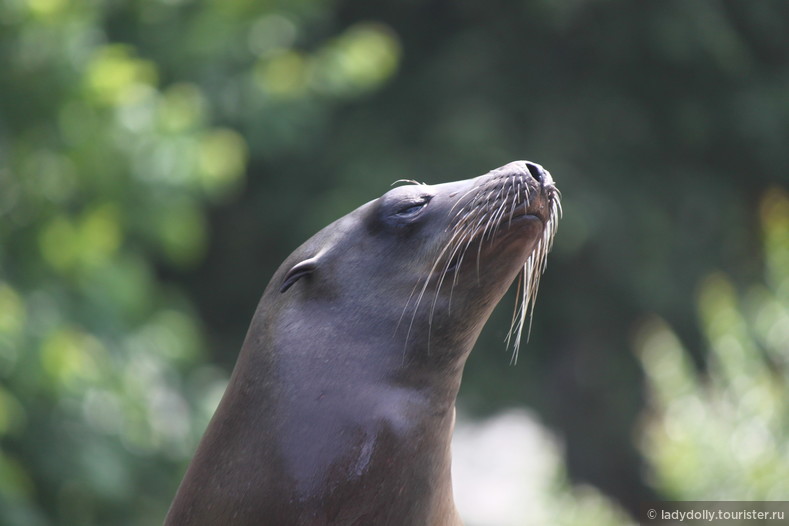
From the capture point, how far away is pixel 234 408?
2.67 metres

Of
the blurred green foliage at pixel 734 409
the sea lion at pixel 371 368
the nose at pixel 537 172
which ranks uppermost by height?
the nose at pixel 537 172

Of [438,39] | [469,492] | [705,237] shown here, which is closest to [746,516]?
[469,492]

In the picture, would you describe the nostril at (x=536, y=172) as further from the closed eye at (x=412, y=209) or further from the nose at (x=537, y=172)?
the closed eye at (x=412, y=209)

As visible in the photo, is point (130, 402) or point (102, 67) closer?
point (102, 67)

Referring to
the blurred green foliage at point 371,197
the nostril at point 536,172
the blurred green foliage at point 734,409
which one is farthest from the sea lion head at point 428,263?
the blurred green foliage at point 734,409

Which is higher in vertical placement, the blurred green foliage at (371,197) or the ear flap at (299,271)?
the ear flap at (299,271)

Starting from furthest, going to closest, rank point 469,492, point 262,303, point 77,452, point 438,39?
point 438,39 < point 469,492 < point 77,452 < point 262,303

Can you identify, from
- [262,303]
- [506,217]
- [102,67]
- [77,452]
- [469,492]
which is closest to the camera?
[506,217]

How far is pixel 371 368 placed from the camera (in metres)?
2.57

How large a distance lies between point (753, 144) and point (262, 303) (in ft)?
34.2

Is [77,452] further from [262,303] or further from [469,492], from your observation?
[469,492]

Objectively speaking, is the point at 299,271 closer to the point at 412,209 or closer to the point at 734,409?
the point at 412,209

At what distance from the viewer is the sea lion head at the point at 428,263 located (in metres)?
2.60

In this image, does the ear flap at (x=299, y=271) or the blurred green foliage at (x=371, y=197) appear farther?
the blurred green foliage at (x=371, y=197)
